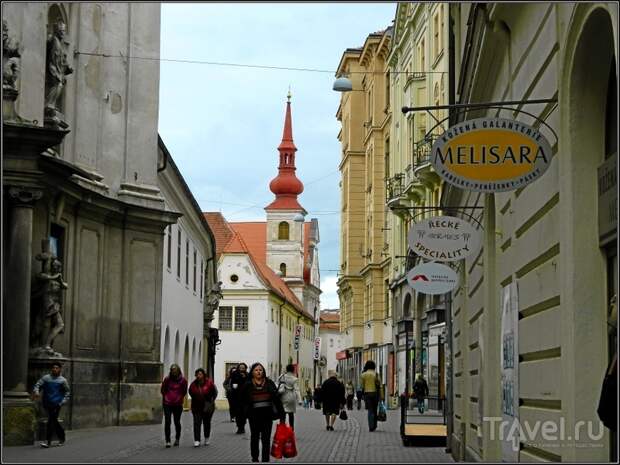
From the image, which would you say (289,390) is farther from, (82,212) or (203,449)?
(82,212)

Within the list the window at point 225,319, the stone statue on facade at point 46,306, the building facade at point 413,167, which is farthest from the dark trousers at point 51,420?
the window at point 225,319

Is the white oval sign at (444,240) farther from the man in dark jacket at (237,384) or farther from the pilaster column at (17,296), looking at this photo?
the man in dark jacket at (237,384)

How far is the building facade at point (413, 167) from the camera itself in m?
42.9

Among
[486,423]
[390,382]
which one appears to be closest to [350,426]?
[486,423]

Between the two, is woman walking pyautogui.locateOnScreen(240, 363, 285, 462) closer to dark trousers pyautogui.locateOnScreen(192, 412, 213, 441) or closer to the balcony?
dark trousers pyautogui.locateOnScreen(192, 412, 213, 441)

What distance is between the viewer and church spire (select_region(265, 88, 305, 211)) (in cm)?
13125

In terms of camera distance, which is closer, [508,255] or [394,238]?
[508,255]

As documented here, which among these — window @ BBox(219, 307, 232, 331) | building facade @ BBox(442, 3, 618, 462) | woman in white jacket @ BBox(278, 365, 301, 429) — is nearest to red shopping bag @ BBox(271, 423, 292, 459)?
building facade @ BBox(442, 3, 618, 462)

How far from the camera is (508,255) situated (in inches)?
471

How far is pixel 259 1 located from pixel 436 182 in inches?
1440

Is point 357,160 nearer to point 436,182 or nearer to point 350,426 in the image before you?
point 436,182

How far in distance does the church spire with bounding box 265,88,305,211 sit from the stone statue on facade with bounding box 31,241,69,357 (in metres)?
106

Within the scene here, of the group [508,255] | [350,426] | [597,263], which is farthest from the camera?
[350,426]

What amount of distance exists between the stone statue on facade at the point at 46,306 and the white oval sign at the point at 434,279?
8.23 meters
